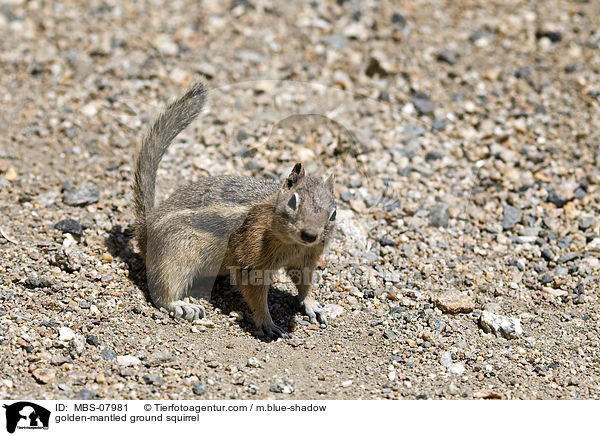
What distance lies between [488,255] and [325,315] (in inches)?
64.9

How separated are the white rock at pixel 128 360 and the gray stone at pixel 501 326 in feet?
8.28

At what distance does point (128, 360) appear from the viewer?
476 cm

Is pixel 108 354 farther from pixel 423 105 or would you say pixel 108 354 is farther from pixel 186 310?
pixel 423 105

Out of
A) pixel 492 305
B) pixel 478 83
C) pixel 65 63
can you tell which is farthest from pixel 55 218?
pixel 478 83

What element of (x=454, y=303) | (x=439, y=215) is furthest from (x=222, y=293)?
(x=439, y=215)

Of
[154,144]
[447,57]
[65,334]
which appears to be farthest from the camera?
[447,57]

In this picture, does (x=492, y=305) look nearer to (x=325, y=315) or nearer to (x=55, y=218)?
(x=325, y=315)

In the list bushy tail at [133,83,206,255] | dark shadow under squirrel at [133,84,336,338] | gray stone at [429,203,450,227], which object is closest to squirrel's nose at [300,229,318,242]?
dark shadow under squirrel at [133,84,336,338]

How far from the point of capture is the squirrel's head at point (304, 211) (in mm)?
4637

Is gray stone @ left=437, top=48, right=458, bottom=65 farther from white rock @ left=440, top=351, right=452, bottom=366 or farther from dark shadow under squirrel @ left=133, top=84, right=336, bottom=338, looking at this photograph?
white rock @ left=440, top=351, right=452, bottom=366
